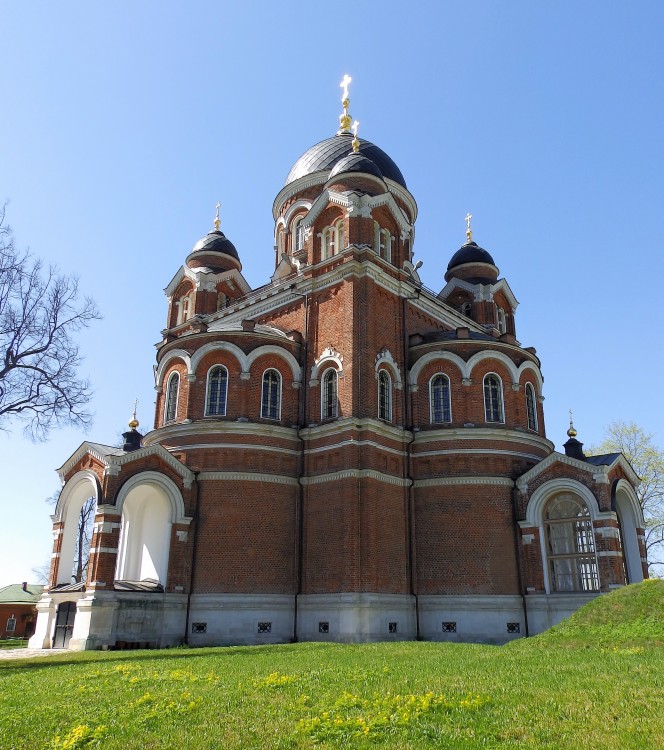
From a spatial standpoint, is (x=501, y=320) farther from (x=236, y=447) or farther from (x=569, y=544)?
(x=236, y=447)

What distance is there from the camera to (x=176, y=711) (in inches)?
312

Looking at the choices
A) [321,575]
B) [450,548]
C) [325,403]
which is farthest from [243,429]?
[450,548]

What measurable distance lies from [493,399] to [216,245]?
593 inches

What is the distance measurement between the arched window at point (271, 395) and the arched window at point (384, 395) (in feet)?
11.4

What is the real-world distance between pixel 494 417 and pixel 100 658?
14186mm

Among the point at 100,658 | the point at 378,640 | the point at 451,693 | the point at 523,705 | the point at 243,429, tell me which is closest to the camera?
the point at 523,705

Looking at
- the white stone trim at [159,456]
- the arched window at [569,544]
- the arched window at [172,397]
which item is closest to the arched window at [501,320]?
the arched window at [569,544]

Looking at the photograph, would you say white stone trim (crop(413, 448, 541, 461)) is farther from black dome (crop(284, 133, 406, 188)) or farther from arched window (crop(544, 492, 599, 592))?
black dome (crop(284, 133, 406, 188))

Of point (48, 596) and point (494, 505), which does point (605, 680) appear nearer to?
point (494, 505)

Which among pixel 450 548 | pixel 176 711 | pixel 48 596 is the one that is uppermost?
pixel 450 548

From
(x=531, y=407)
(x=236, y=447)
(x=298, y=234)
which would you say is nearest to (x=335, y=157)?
(x=298, y=234)

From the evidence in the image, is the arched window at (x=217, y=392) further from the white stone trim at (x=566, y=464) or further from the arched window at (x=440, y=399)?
the white stone trim at (x=566, y=464)

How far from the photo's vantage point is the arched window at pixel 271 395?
74.6 ft

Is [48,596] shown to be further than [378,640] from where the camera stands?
Yes
